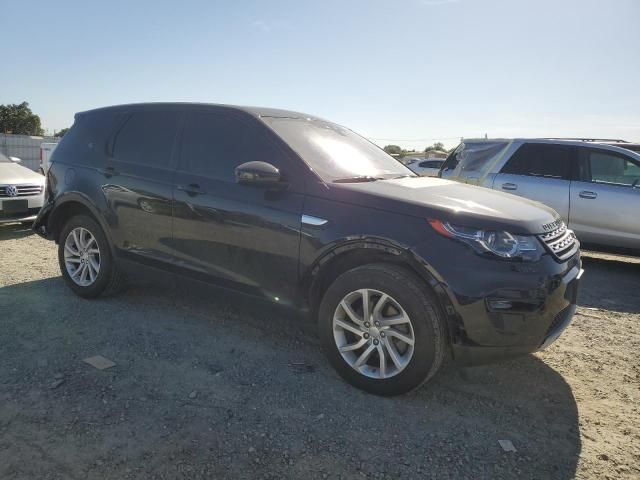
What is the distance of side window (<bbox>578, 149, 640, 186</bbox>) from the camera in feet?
21.7

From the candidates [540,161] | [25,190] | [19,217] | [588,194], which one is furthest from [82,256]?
[588,194]

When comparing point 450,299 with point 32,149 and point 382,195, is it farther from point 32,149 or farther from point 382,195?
point 32,149

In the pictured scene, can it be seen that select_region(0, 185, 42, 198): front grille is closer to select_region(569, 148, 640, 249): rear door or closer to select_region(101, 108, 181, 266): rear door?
select_region(101, 108, 181, 266): rear door

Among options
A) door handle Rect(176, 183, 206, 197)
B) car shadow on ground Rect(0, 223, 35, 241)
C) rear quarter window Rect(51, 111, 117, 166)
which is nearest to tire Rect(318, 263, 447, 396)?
door handle Rect(176, 183, 206, 197)

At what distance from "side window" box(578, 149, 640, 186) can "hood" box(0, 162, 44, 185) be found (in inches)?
324

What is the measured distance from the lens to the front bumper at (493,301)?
2.73 metres

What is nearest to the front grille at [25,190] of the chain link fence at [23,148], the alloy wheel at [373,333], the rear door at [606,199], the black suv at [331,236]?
the black suv at [331,236]

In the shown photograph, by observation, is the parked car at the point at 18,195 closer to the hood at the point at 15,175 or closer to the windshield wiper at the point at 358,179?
the hood at the point at 15,175

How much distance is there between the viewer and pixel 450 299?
9.16ft

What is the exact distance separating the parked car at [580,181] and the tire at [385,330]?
15.9 feet

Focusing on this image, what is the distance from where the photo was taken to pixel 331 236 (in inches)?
123

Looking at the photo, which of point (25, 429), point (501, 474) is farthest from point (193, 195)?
point (501, 474)

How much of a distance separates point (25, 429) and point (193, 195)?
1.87 meters

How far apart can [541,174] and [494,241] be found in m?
4.91
